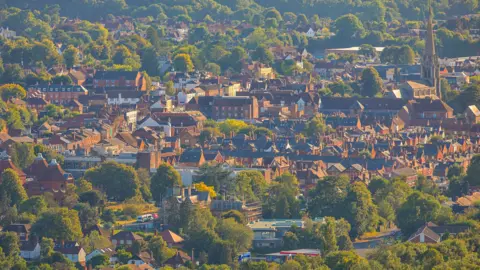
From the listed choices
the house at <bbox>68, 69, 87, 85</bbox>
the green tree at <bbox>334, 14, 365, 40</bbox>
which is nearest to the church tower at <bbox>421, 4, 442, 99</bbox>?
the house at <bbox>68, 69, 87, 85</bbox>

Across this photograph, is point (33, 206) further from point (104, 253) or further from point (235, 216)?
point (104, 253)

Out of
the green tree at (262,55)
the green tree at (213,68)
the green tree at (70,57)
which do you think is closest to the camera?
the green tree at (213,68)

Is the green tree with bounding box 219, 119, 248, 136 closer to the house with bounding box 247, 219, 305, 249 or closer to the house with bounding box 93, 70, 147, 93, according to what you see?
the house with bounding box 93, 70, 147, 93

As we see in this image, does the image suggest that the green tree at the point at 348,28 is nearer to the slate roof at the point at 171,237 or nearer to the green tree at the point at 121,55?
the green tree at the point at 121,55

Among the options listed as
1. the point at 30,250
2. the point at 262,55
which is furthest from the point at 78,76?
the point at 30,250

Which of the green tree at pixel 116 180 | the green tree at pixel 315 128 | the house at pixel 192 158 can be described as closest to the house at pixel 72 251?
the green tree at pixel 116 180

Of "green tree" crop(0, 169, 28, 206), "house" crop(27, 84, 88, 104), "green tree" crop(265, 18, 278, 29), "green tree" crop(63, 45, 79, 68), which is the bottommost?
"green tree" crop(0, 169, 28, 206)
